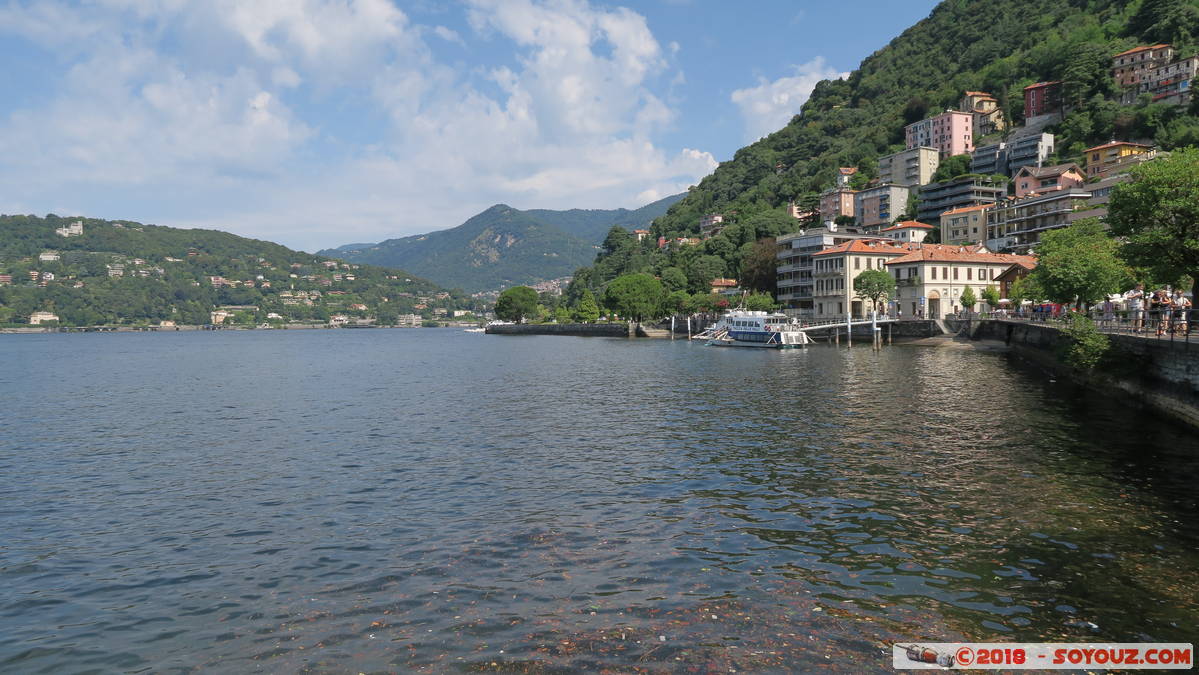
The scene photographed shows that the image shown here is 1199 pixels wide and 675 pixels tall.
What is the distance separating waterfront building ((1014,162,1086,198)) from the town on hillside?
0.85ft

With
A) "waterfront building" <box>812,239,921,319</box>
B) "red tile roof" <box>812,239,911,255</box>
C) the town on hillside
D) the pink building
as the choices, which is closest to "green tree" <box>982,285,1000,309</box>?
the town on hillside

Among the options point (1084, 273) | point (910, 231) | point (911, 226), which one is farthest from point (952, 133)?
point (1084, 273)

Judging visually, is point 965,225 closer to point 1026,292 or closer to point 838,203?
point 838,203

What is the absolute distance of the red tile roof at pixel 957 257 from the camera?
11062 cm

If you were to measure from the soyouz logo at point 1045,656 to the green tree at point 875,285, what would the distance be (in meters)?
104

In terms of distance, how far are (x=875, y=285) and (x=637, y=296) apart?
206ft

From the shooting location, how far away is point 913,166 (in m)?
185

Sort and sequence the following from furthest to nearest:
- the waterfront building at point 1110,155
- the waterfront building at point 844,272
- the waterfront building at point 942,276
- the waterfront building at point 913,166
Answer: the waterfront building at point 913,166, the waterfront building at point 1110,155, the waterfront building at point 844,272, the waterfront building at point 942,276

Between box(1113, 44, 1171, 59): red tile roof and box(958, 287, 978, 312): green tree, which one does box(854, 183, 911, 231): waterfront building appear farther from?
box(958, 287, 978, 312): green tree

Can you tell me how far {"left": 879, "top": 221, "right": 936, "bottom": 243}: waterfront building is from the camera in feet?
498

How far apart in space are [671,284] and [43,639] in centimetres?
16576

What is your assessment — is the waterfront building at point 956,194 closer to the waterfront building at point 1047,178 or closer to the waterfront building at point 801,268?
the waterfront building at point 1047,178

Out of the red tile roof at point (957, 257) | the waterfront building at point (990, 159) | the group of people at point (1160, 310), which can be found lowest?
the group of people at point (1160, 310)

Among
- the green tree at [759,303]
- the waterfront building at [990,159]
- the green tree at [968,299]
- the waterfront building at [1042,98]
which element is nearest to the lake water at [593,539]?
the green tree at [968,299]
